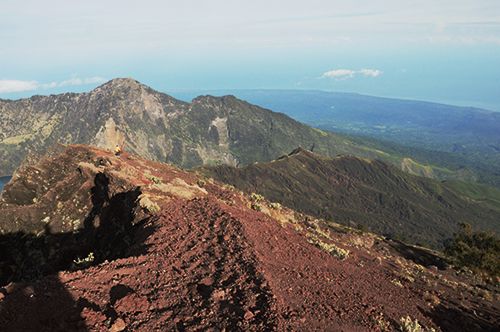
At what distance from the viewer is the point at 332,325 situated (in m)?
17.4

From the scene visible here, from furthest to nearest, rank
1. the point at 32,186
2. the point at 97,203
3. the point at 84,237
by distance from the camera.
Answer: the point at 32,186 < the point at 97,203 < the point at 84,237

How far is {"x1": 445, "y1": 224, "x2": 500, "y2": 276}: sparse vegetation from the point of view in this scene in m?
58.6

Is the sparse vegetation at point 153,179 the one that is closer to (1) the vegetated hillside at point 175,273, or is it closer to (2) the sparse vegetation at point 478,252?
(1) the vegetated hillside at point 175,273

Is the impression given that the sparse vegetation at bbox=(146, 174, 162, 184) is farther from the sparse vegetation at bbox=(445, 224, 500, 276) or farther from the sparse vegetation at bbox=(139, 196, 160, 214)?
the sparse vegetation at bbox=(445, 224, 500, 276)

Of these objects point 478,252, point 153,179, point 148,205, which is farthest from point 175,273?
point 478,252

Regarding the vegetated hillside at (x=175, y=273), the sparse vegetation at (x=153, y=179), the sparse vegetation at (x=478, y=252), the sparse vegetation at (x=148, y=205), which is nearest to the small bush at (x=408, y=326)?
the vegetated hillside at (x=175, y=273)

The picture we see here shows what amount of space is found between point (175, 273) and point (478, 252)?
5527cm

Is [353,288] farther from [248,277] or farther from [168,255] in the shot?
[168,255]

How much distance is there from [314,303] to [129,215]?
1561cm

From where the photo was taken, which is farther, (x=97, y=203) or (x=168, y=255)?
(x=97, y=203)

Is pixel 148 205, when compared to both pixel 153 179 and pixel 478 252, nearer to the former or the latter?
pixel 153 179

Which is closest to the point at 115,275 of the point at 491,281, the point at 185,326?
the point at 185,326

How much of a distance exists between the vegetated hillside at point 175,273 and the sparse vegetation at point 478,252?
25259mm

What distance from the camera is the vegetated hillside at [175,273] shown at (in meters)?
16.3
